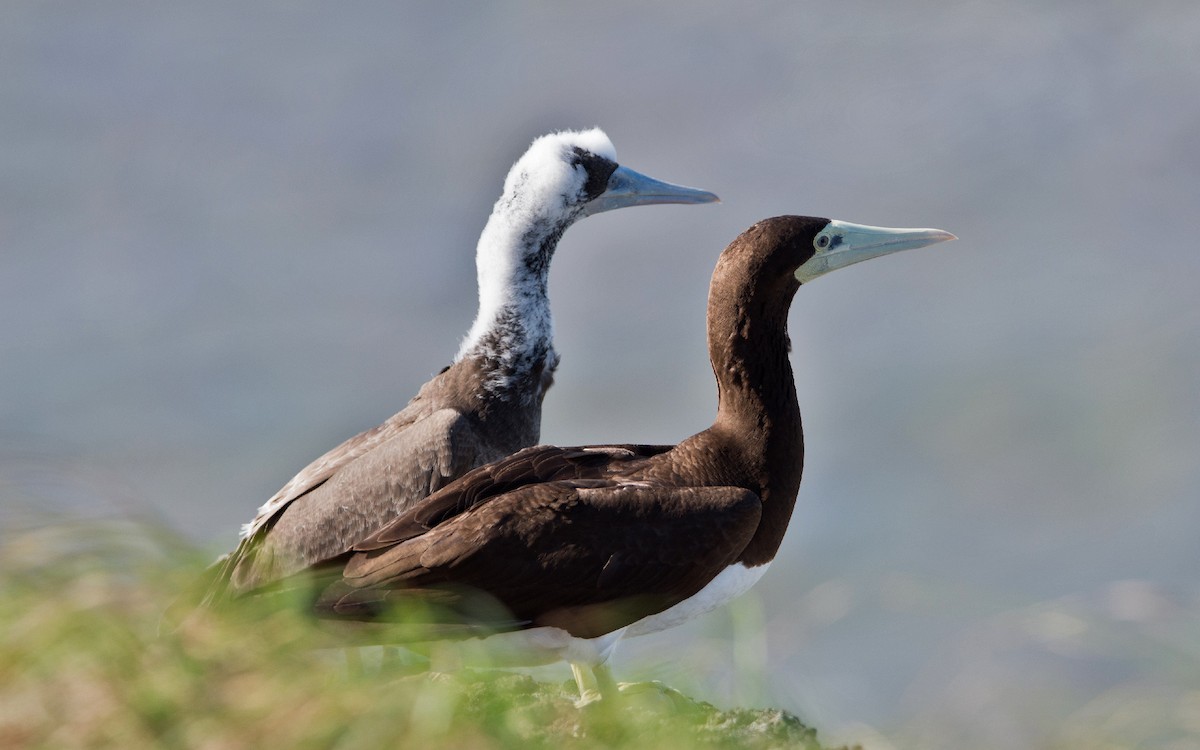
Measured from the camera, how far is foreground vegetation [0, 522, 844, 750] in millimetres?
4738

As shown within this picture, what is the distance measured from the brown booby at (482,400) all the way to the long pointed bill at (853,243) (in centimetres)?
186

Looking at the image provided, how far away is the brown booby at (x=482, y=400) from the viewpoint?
7.73 metres

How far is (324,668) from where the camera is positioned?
541 cm

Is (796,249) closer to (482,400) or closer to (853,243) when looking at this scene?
(853,243)

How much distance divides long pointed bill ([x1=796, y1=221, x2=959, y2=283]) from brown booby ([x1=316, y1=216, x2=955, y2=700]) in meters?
0.07

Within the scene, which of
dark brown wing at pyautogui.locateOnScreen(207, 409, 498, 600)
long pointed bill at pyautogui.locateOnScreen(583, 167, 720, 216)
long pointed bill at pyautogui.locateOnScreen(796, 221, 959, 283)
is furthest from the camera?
long pointed bill at pyautogui.locateOnScreen(583, 167, 720, 216)

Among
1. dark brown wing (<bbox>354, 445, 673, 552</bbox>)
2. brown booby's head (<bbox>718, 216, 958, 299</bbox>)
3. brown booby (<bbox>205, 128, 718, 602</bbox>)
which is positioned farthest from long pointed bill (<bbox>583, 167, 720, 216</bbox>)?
dark brown wing (<bbox>354, 445, 673, 552</bbox>)

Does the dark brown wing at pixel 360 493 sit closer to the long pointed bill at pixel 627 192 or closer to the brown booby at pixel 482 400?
the brown booby at pixel 482 400

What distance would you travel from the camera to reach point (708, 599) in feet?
21.1

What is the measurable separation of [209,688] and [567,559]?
1.60m

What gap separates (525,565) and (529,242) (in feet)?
9.40

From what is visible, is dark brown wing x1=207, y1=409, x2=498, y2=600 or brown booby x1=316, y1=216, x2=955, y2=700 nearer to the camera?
brown booby x1=316, y1=216, x2=955, y2=700

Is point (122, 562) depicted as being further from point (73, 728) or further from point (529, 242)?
point (529, 242)

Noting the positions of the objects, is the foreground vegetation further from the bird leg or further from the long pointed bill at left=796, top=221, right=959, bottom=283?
the long pointed bill at left=796, top=221, right=959, bottom=283
